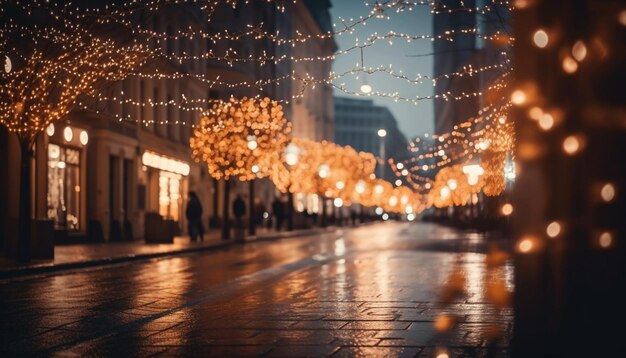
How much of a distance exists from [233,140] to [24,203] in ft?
65.0

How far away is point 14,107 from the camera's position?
22.0 m

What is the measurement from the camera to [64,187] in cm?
3522

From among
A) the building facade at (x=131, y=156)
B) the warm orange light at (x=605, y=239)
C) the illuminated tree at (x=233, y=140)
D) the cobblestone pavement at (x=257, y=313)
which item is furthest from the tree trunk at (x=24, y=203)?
the illuminated tree at (x=233, y=140)

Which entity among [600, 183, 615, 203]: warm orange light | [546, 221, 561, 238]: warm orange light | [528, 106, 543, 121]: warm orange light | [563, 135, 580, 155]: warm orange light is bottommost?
[546, 221, 561, 238]: warm orange light

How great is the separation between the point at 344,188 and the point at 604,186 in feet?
272

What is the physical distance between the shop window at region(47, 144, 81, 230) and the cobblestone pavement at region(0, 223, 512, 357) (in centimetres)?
1303

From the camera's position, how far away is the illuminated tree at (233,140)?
41344mm

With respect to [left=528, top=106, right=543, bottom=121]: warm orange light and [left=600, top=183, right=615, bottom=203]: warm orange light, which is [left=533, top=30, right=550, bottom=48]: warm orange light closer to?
[left=528, top=106, right=543, bottom=121]: warm orange light

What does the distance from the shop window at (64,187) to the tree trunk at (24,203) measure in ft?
35.1

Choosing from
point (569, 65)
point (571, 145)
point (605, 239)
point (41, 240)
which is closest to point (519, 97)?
point (569, 65)

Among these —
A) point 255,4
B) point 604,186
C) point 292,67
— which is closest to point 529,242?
point 604,186

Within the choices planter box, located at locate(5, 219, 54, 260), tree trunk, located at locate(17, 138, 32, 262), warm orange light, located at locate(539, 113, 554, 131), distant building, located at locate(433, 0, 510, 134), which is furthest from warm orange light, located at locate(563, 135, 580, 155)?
distant building, located at locate(433, 0, 510, 134)

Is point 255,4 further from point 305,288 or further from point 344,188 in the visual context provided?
point 305,288

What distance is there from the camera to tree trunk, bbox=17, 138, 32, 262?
2255 cm
